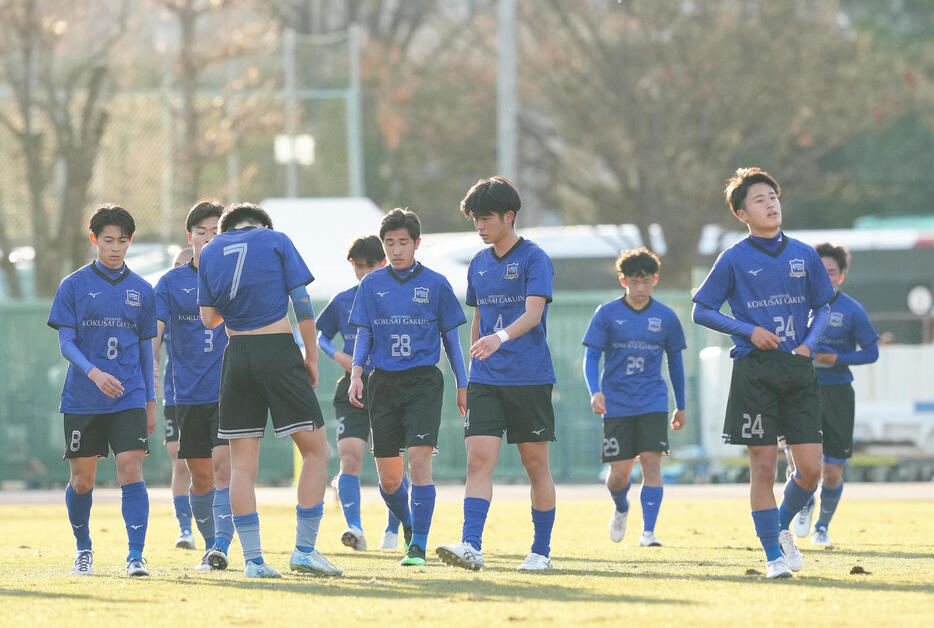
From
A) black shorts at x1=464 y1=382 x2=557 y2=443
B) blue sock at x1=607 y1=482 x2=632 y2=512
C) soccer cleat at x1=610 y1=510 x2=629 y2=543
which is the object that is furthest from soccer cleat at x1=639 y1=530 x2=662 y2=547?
black shorts at x1=464 y1=382 x2=557 y2=443

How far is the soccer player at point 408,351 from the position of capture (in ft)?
31.6

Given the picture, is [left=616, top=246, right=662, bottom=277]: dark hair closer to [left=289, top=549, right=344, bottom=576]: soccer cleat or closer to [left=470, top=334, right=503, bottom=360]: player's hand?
[left=470, top=334, right=503, bottom=360]: player's hand

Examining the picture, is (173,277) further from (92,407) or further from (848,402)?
(848,402)

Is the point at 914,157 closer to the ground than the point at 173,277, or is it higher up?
higher up

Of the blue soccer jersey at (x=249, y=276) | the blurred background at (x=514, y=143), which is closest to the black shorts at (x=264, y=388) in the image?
the blue soccer jersey at (x=249, y=276)

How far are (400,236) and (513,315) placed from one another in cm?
97

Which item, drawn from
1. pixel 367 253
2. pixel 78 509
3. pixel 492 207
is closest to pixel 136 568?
pixel 78 509

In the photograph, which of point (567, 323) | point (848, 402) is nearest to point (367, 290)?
point (848, 402)

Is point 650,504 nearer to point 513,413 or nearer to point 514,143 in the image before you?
point 513,413

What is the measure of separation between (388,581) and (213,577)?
0.98m

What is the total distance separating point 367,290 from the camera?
31.9 ft

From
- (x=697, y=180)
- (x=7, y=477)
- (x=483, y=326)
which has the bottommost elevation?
(x=7, y=477)

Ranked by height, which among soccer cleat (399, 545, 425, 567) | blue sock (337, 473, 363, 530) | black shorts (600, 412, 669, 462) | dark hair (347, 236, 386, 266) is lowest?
soccer cleat (399, 545, 425, 567)

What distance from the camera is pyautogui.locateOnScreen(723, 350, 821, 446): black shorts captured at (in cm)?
856
